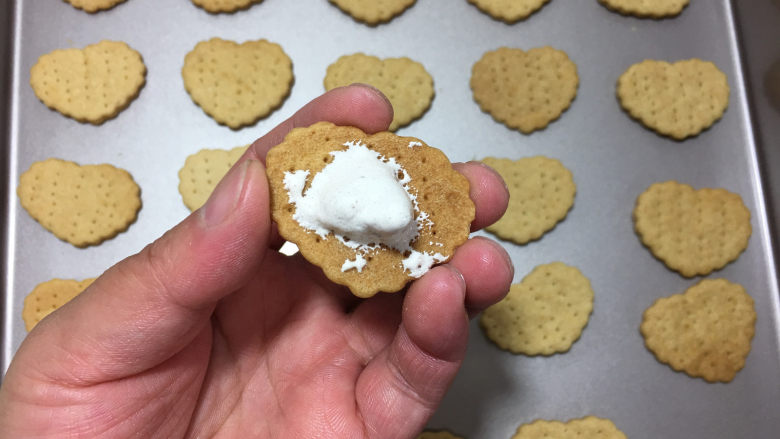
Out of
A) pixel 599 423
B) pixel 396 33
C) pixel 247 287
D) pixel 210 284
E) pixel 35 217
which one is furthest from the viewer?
pixel 396 33

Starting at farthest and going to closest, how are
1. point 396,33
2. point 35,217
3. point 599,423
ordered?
point 396,33 < point 35,217 < point 599,423

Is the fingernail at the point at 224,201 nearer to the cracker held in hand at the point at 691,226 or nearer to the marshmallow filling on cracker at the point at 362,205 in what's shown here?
the marshmallow filling on cracker at the point at 362,205

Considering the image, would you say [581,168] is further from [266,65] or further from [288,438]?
[288,438]

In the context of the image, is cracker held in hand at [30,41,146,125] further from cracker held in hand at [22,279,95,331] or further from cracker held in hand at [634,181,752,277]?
cracker held in hand at [634,181,752,277]

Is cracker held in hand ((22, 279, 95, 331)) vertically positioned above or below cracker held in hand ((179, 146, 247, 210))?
below

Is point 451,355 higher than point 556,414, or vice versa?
point 451,355

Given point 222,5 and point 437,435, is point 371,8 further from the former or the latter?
point 437,435

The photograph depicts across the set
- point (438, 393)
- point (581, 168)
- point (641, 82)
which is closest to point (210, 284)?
point (438, 393)

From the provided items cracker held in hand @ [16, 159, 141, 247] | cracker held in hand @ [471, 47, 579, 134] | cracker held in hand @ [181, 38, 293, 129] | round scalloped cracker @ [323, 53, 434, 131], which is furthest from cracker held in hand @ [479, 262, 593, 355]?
cracker held in hand @ [16, 159, 141, 247]
